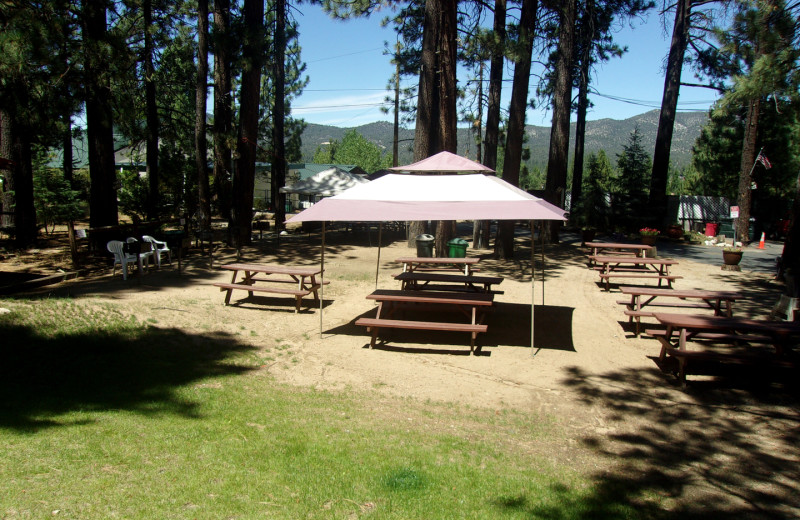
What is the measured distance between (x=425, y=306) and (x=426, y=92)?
9409 mm

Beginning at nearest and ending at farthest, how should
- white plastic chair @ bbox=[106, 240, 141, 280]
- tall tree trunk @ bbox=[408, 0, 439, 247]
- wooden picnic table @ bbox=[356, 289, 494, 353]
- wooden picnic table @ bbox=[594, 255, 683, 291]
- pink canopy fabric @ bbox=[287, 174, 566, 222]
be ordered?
pink canopy fabric @ bbox=[287, 174, 566, 222], wooden picnic table @ bbox=[356, 289, 494, 353], white plastic chair @ bbox=[106, 240, 141, 280], wooden picnic table @ bbox=[594, 255, 683, 291], tall tree trunk @ bbox=[408, 0, 439, 247]

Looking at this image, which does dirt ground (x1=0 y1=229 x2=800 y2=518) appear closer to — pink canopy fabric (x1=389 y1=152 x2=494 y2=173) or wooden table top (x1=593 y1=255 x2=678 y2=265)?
wooden table top (x1=593 y1=255 x2=678 y2=265)

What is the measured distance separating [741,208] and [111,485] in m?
23.4

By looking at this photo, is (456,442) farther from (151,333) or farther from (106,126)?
(106,126)

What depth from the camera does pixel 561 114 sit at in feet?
63.3

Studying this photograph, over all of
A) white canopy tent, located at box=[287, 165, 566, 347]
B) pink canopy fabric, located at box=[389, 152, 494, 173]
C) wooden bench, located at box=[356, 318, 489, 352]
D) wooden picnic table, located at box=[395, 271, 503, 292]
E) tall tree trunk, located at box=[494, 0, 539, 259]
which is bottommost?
wooden bench, located at box=[356, 318, 489, 352]

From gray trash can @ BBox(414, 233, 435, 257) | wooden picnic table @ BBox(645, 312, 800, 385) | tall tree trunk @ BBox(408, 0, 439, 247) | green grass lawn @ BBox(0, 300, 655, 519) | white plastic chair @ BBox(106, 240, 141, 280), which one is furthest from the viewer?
tall tree trunk @ BBox(408, 0, 439, 247)

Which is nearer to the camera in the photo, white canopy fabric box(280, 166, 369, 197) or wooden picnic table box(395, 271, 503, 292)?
wooden picnic table box(395, 271, 503, 292)

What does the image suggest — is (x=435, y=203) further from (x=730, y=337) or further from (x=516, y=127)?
(x=516, y=127)

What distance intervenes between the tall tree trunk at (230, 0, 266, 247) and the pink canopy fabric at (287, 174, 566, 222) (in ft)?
33.1

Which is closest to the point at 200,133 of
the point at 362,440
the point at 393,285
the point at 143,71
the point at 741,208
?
the point at 143,71

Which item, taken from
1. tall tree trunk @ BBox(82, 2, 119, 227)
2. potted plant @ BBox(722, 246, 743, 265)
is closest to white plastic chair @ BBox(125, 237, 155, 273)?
tall tree trunk @ BBox(82, 2, 119, 227)

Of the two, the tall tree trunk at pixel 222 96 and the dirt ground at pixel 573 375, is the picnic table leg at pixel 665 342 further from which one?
the tall tree trunk at pixel 222 96

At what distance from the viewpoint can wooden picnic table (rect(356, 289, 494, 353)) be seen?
24.6 ft
